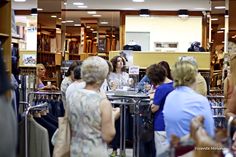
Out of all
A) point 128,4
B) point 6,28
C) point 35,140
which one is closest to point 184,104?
point 35,140

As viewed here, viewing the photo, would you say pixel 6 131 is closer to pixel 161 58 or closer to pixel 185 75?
pixel 185 75

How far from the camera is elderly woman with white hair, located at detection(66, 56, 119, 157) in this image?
3354 mm

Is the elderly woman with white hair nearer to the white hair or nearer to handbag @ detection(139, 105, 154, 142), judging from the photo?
the white hair

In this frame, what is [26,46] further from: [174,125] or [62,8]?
[174,125]

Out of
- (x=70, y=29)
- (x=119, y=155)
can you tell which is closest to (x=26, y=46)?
(x=70, y=29)

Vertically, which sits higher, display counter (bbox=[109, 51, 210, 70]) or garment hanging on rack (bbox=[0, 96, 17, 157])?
display counter (bbox=[109, 51, 210, 70])

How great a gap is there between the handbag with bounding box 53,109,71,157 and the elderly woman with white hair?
3 cm

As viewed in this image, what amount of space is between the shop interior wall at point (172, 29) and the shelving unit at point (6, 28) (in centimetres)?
1053

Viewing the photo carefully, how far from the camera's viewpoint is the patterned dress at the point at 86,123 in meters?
3.36

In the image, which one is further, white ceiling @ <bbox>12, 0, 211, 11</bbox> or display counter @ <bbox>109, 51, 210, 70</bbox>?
white ceiling @ <bbox>12, 0, 211, 11</bbox>

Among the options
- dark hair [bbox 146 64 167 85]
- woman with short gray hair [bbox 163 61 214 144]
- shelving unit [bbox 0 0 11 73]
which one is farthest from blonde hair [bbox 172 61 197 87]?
shelving unit [bbox 0 0 11 73]

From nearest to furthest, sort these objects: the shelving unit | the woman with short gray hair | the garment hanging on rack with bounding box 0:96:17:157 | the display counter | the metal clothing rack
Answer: the garment hanging on rack with bounding box 0:96:17:157 → the woman with short gray hair → the shelving unit → the metal clothing rack → the display counter

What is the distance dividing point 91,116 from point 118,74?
4.72m

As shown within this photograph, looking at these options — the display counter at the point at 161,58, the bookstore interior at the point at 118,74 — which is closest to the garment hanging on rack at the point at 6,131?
the bookstore interior at the point at 118,74
